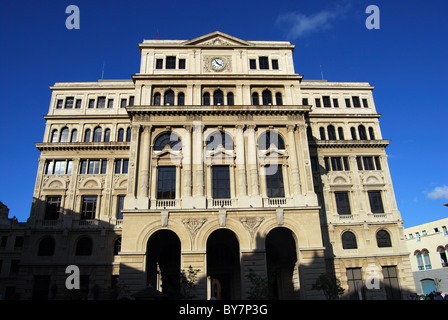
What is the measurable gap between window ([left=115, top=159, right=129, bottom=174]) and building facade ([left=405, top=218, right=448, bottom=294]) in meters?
49.3

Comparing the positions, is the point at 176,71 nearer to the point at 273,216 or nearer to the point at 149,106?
the point at 149,106

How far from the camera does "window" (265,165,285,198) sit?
3522 cm

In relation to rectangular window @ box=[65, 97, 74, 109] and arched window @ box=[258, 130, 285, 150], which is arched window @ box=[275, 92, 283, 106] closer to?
arched window @ box=[258, 130, 285, 150]

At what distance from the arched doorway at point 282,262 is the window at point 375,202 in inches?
595

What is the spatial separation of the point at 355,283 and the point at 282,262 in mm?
10446

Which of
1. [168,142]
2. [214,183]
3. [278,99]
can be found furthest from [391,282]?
[168,142]

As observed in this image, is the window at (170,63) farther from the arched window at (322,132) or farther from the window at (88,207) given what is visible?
the arched window at (322,132)

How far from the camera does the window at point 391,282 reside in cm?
4078

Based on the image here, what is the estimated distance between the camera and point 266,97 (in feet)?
131

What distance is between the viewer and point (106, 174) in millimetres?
45094

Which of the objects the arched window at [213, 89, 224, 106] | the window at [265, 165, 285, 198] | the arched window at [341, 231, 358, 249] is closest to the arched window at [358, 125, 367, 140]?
the arched window at [341, 231, 358, 249]

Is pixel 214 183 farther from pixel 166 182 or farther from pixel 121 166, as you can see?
pixel 121 166

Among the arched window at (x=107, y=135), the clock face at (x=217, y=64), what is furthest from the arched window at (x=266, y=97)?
the arched window at (x=107, y=135)

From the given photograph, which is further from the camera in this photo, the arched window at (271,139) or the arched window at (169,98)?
the arched window at (169,98)
